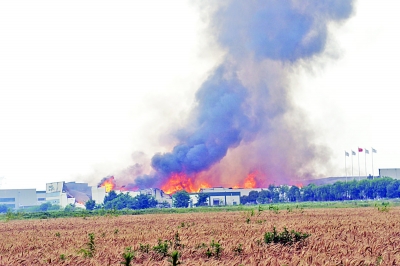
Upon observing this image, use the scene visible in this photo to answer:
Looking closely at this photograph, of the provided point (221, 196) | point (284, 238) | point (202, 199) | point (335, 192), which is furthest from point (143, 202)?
point (284, 238)

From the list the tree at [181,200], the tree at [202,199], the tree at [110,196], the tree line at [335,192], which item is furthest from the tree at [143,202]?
the tree line at [335,192]

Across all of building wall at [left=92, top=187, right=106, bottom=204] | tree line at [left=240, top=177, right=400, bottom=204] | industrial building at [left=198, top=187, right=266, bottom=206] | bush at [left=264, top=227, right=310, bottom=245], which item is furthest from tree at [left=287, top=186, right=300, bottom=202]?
bush at [left=264, top=227, right=310, bottom=245]

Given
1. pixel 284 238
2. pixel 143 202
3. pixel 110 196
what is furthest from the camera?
pixel 110 196

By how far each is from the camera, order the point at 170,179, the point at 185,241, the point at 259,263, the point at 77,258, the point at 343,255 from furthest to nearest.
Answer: the point at 170,179 < the point at 185,241 < the point at 77,258 < the point at 343,255 < the point at 259,263

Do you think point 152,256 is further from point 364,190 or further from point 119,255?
point 364,190

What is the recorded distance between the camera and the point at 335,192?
17400cm

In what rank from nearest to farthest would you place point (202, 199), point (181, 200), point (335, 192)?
point (181, 200) → point (202, 199) → point (335, 192)

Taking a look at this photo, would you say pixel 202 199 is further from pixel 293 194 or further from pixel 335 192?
pixel 335 192

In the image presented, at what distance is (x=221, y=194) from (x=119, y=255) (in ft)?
531

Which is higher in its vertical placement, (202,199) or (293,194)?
(293,194)

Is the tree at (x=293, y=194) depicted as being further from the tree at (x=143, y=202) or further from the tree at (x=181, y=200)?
the tree at (x=143, y=202)

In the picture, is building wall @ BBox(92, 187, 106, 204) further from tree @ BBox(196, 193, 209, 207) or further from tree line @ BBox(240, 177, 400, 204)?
tree line @ BBox(240, 177, 400, 204)

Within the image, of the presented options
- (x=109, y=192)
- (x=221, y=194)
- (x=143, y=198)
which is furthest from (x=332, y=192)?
(x=109, y=192)

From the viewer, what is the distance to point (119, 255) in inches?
740
